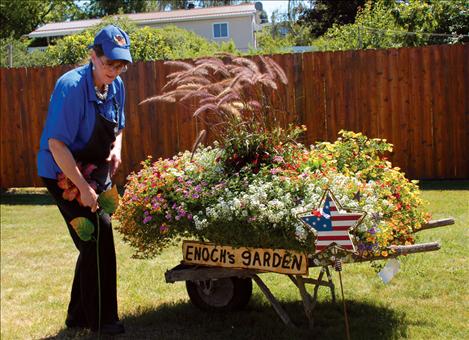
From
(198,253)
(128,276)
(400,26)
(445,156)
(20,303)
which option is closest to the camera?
(198,253)

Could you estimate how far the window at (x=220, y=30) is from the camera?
40719mm

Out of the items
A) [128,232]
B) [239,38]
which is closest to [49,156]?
[128,232]

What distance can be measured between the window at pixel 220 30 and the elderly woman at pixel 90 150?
36881mm

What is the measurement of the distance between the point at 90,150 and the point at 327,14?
1098 inches

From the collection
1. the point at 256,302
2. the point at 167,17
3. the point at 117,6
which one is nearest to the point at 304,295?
the point at 256,302

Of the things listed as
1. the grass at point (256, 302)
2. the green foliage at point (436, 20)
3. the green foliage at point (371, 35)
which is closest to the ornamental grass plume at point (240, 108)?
the grass at point (256, 302)

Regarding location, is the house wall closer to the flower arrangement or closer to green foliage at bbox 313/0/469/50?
green foliage at bbox 313/0/469/50

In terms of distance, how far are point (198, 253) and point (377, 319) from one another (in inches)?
51.6

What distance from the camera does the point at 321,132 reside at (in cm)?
1044

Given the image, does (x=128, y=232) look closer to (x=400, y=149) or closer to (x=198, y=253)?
(x=198, y=253)

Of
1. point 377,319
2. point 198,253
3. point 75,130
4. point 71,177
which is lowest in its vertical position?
point 377,319

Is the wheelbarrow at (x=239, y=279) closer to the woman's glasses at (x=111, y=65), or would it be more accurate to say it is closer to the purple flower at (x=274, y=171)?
the purple flower at (x=274, y=171)

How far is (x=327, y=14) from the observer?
30.9 meters

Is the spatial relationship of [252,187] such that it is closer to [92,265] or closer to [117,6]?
[92,265]
